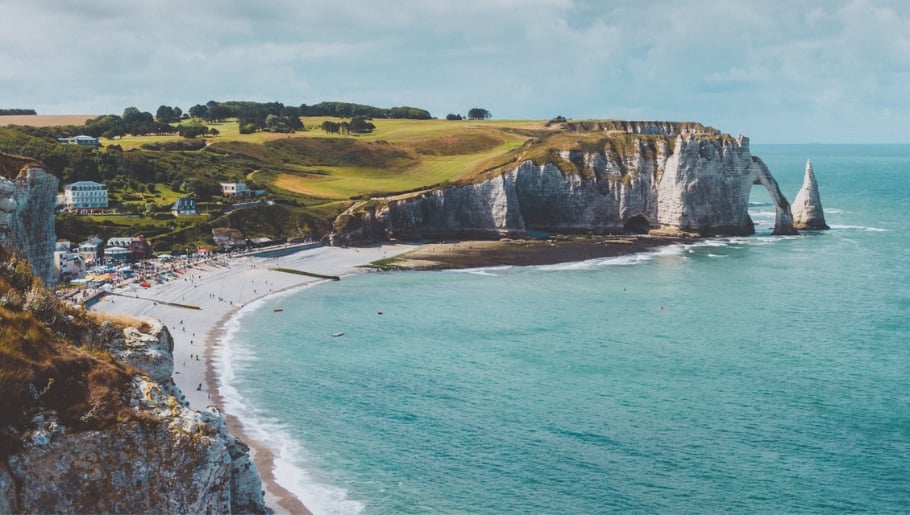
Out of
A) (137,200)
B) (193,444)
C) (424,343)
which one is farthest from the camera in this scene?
(137,200)

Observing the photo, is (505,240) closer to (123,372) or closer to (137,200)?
(137,200)

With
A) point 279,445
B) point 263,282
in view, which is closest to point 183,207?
point 263,282

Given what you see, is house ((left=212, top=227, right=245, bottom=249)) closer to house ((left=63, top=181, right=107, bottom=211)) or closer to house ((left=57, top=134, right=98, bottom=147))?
house ((left=63, top=181, right=107, bottom=211))

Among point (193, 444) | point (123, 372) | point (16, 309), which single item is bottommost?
point (193, 444)

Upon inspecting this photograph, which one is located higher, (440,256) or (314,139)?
(314,139)

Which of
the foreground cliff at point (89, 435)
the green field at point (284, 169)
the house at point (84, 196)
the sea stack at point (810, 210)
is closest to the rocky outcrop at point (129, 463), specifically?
the foreground cliff at point (89, 435)

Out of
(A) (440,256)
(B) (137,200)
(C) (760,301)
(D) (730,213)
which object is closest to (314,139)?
(B) (137,200)
